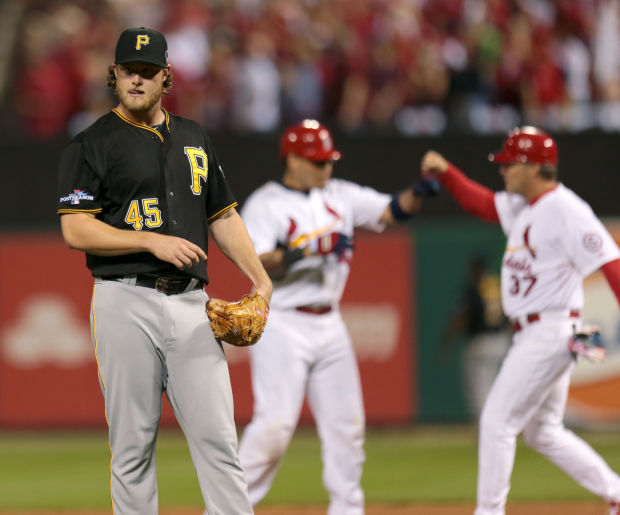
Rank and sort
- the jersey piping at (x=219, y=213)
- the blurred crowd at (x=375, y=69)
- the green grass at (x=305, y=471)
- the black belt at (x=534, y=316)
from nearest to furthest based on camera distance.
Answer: the jersey piping at (x=219, y=213), the black belt at (x=534, y=316), the green grass at (x=305, y=471), the blurred crowd at (x=375, y=69)

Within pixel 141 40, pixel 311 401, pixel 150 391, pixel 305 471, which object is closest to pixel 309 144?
pixel 311 401

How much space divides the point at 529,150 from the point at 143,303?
255cm

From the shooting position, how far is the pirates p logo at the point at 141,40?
4.11 meters

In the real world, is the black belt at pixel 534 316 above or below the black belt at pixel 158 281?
below

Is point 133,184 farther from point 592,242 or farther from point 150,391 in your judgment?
point 592,242

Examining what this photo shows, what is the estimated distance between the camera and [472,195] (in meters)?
6.27

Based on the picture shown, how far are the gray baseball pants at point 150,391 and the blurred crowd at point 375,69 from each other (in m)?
7.45

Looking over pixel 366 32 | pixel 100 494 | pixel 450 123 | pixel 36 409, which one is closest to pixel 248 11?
pixel 366 32

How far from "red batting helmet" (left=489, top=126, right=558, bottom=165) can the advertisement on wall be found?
5572 mm

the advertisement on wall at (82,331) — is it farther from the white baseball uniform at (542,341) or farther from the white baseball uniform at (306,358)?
the white baseball uniform at (542,341)

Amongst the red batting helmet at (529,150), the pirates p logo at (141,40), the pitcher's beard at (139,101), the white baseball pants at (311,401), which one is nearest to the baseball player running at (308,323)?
the white baseball pants at (311,401)

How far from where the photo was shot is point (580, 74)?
36.6ft

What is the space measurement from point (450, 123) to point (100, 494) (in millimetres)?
5247

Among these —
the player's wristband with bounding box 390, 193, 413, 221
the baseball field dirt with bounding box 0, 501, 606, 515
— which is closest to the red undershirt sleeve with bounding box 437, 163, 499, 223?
the player's wristband with bounding box 390, 193, 413, 221
